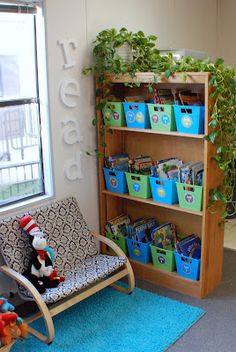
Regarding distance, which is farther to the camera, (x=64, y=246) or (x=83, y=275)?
(x=64, y=246)

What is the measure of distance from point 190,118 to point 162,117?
0.73 feet

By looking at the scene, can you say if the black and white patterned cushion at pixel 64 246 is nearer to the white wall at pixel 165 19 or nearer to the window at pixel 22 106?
the window at pixel 22 106

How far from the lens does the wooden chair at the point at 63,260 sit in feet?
8.45

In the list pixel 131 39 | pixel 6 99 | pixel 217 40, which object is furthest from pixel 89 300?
pixel 217 40

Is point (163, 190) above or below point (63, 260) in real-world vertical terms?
above

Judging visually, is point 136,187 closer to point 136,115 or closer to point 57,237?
point 136,115

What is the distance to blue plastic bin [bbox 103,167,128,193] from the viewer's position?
3272 mm

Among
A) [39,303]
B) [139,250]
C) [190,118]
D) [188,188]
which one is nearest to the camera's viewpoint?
[39,303]

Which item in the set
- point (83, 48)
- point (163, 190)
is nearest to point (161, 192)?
point (163, 190)

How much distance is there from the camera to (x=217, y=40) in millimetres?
4758

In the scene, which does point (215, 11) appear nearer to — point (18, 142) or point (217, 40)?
point (217, 40)

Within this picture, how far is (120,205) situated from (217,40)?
2326mm

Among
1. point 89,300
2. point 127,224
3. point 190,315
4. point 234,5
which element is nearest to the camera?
point 190,315

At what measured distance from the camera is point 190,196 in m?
2.90
